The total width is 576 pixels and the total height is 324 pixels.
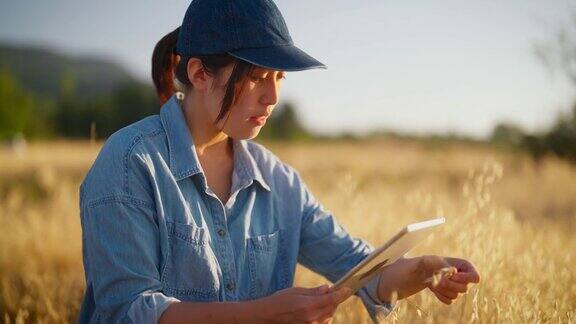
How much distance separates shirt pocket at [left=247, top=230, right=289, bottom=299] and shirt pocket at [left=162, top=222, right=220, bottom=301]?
169mm

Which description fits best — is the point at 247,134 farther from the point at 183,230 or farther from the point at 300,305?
the point at 300,305

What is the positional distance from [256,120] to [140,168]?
368 millimetres

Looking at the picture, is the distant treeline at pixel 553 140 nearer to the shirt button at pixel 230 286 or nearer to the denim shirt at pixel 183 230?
the denim shirt at pixel 183 230

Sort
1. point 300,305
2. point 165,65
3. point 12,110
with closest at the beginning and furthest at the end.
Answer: point 300,305 < point 165,65 < point 12,110

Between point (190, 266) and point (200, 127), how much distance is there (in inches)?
17.9

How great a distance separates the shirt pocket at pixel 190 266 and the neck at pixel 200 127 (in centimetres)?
32

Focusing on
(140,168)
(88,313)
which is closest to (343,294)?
(140,168)

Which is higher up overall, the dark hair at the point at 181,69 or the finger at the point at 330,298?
the dark hair at the point at 181,69

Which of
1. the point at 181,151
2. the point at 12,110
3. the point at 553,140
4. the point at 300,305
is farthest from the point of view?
the point at 12,110

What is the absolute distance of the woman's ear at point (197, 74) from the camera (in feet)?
7.08

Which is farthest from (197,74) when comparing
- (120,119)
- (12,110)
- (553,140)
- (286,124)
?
(286,124)

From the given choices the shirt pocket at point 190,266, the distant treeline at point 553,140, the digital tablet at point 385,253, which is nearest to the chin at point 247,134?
the shirt pocket at point 190,266

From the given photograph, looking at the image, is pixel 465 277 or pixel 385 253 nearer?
pixel 385 253

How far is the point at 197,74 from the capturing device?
2174mm
